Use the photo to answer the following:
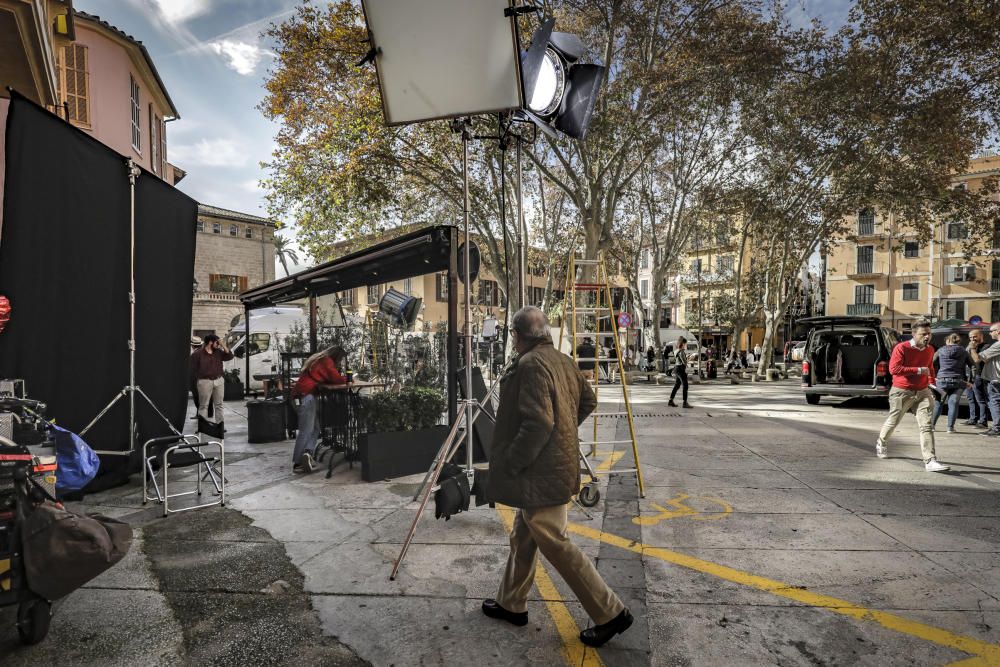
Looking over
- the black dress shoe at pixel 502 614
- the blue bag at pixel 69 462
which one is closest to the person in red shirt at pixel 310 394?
the blue bag at pixel 69 462

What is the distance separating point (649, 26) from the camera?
1423 centimetres

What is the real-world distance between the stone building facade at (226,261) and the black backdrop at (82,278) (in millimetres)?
34856

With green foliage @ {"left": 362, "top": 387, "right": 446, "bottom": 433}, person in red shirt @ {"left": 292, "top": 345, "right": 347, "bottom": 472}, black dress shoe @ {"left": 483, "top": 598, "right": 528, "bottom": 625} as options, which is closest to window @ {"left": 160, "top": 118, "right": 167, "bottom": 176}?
person in red shirt @ {"left": 292, "top": 345, "right": 347, "bottom": 472}

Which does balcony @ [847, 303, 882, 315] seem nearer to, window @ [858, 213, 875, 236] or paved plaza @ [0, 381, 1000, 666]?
window @ [858, 213, 875, 236]

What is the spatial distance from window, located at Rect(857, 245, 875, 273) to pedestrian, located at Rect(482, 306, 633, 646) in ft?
168

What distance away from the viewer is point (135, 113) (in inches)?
734

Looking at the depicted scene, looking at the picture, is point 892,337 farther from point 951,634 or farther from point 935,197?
point 951,634

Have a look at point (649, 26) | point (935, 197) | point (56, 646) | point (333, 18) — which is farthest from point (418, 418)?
point (935, 197)

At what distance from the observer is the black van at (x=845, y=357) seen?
12.9 m

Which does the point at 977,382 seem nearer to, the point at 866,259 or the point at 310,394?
the point at 310,394

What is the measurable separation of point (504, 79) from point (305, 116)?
10.8m

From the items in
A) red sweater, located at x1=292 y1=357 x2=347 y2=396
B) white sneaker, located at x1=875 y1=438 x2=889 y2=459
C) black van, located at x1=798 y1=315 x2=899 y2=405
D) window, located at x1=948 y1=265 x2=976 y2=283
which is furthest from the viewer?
window, located at x1=948 y1=265 x2=976 y2=283

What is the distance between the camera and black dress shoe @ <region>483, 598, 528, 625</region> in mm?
3127

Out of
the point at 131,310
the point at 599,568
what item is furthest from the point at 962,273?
the point at 131,310
